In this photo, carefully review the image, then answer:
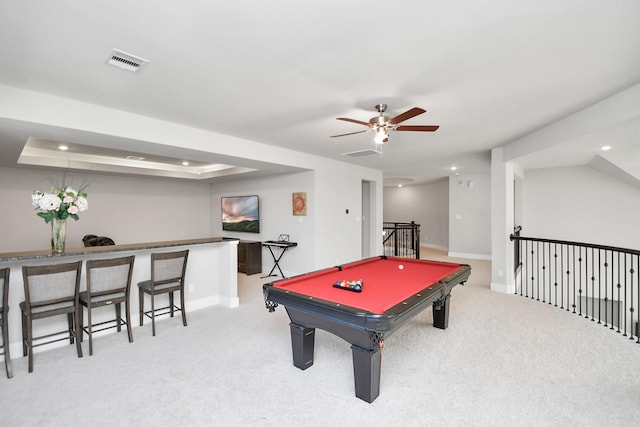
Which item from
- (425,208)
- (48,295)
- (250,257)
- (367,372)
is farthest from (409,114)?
(425,208)

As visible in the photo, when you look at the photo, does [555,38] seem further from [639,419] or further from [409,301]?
[639,419]

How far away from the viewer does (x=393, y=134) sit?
4.45 m

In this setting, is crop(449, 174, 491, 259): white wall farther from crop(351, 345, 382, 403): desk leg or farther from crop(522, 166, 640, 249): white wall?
crop(351, 345, 382, 403): desk leg

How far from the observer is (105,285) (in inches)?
→ 125

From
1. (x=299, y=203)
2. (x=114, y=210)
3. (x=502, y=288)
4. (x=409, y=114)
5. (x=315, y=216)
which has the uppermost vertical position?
(x=409, y=114)

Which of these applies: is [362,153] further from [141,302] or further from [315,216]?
[141,302]

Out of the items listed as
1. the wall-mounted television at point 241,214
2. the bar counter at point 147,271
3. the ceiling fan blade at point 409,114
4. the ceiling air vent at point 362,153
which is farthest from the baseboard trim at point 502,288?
the wall-mounted television at point 241,214

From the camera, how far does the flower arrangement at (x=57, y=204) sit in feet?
9.95

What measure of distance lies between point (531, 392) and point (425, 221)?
9.03 meters

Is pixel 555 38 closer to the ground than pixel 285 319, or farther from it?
farther from it

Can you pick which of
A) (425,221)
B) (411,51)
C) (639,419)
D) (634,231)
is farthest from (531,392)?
(425,221)

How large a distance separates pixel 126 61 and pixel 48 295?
88.0 inches

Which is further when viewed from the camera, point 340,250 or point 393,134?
point 340,250

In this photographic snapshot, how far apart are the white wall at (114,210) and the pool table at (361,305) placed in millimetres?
5845
